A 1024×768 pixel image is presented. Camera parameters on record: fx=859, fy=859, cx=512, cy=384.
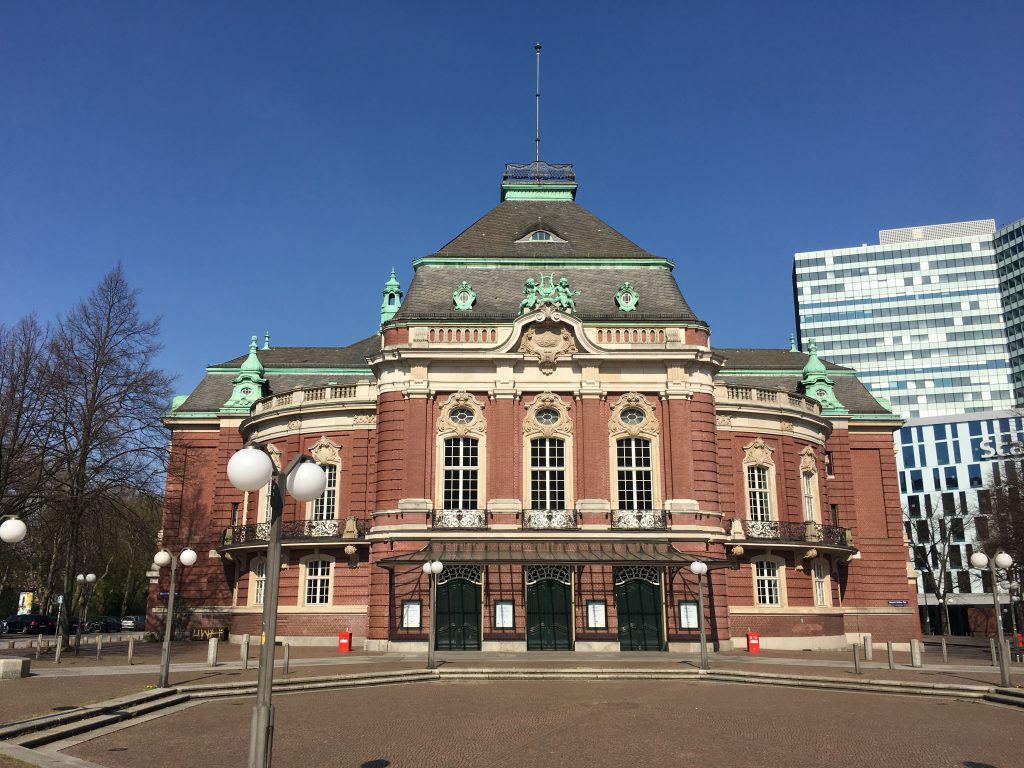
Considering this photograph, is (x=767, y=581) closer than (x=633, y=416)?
No

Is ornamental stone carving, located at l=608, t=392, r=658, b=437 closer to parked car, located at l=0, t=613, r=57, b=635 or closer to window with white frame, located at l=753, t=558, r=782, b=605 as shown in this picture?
window with white frame, located at l=753, t=558, r=782, b=605

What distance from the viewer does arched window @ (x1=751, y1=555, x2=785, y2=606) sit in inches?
1499

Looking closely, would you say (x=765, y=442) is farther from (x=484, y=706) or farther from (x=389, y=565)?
(x=484, y=706)

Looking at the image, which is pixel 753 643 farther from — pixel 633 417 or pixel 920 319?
pixel 920 319

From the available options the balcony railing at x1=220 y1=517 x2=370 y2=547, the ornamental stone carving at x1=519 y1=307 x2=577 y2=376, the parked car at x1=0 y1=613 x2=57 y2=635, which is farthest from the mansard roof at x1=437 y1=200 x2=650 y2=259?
the parked car at x1=0 y1=613 x2=57 y2=635

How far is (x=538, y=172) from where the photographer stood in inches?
1764

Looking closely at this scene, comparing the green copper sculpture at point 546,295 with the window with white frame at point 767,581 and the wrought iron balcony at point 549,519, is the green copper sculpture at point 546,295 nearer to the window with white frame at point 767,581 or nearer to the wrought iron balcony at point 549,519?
the wrought iron balcony at point 549,519

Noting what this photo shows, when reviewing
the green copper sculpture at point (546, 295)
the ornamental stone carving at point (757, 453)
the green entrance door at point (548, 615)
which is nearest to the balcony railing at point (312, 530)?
the green entrance door at point (548, 615)

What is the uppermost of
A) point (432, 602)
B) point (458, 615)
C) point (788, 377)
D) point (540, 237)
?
point (540, 237)

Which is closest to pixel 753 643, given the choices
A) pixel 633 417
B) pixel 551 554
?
pixel 551 554

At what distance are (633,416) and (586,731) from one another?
20.7 metres

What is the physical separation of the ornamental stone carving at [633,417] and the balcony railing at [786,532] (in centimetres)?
649

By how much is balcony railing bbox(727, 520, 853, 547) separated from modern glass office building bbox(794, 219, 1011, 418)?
9367 cm

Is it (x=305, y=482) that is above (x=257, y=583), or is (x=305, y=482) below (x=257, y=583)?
above
